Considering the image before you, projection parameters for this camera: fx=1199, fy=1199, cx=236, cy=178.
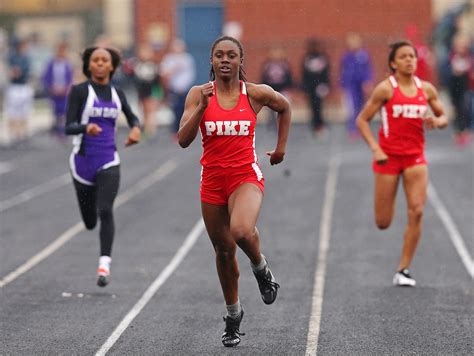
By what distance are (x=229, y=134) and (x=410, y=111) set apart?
315 centimetres

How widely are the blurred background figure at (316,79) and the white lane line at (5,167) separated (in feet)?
24.3

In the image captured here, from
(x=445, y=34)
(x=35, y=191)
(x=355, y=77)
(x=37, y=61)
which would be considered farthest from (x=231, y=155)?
(x=37, y=61)

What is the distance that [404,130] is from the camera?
10.7 m

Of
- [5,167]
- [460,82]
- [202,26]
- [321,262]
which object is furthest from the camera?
[202,26]

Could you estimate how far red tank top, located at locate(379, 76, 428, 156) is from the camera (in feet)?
34.8

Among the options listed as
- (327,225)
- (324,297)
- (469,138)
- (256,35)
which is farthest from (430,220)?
(256,35)

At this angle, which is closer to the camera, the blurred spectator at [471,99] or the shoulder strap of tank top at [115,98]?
the shoulder strap of tank top at [115,98]

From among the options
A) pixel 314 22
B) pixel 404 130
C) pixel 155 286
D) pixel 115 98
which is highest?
pixel 115 98

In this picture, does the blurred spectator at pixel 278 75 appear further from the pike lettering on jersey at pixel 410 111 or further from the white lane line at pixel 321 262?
the pike lettering on jersey at pixel 410 111

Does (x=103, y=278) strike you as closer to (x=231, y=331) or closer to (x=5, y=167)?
(x=231, y=331)

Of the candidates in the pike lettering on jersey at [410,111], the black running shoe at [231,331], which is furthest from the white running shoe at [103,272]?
the pike lettering on jersey at [410,111]

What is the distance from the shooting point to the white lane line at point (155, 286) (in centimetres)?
849

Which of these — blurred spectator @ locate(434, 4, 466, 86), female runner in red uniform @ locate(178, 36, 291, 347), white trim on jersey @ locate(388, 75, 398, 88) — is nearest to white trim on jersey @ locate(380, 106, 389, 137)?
white trim on jersey @ locate(388, 75, 398, 88)

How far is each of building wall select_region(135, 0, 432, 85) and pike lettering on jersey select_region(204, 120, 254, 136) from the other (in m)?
28.3
